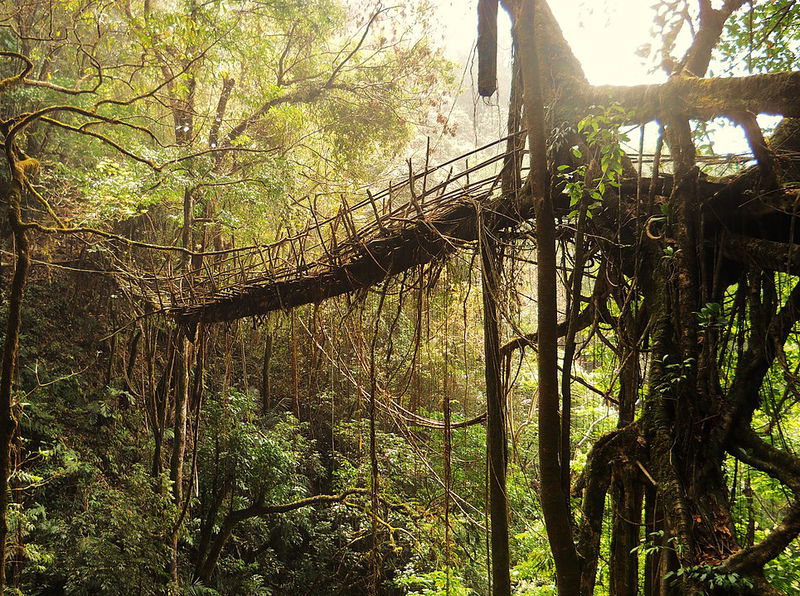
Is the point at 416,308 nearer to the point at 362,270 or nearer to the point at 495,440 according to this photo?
the point at 362,270

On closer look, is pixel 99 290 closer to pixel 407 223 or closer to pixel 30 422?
pixel 30 422

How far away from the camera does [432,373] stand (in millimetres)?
7793

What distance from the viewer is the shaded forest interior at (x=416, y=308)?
1.55 metres

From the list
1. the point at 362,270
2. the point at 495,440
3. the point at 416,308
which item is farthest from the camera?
the point at 416,308

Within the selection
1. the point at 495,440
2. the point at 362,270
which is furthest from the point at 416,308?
the point at 495,440

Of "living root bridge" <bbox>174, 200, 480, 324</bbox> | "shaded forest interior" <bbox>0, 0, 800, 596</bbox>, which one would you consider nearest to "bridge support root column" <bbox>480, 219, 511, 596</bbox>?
"shaded forest interior" <bbox>0, 0, 800, 596</bbox>

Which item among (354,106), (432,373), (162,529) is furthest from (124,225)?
(432,373)

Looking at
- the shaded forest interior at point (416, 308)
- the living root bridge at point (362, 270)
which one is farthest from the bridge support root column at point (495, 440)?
the living root bridge at point (362, 270)

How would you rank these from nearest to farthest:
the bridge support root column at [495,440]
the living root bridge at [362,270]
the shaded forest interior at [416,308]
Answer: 1. the shaded forest interior at [416,308]
2. the bridge support root column at [495,440]
3. the living root bridge at [362,270]

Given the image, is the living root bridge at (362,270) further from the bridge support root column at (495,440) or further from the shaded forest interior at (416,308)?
the bridge support root column at (495,440)

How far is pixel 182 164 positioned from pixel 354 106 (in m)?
2.83

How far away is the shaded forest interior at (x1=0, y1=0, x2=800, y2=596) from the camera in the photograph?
1550 millimetres

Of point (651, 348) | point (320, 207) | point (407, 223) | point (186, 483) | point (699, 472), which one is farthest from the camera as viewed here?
point (320, 207)

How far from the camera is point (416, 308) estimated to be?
3078 millimetres
